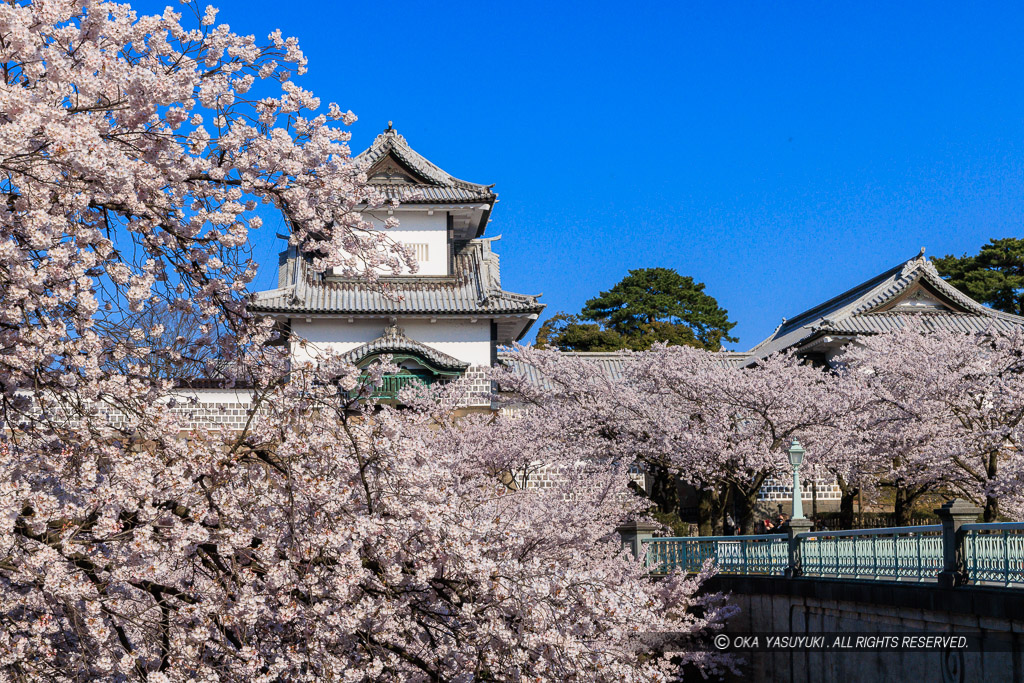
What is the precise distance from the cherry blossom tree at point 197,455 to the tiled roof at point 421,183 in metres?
24.9

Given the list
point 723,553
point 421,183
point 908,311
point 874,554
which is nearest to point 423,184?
point 421,183

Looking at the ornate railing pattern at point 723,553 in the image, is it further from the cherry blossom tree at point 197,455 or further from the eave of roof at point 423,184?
the eave of roof at point 423,184

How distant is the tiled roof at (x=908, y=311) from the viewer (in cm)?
3133

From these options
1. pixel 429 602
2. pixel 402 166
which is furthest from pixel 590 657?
pixel 402 166

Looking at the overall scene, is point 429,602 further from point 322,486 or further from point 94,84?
point 94,84

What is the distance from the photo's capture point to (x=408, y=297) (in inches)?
1209

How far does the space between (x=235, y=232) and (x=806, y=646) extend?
417 inches

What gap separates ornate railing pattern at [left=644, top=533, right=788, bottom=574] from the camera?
15520mm

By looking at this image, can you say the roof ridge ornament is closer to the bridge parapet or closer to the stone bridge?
the bridge parapet

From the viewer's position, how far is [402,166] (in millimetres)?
32938

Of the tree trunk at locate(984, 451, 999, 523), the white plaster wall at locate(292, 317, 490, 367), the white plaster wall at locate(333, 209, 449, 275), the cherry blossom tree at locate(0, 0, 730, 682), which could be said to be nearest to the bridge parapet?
the cherry blossom tree at locate(0, 0, 730, 682)

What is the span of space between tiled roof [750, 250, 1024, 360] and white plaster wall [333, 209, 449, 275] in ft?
39.1

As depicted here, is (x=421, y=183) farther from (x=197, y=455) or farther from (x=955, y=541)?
(x=197, y=455)

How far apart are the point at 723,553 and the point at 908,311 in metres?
18.6
